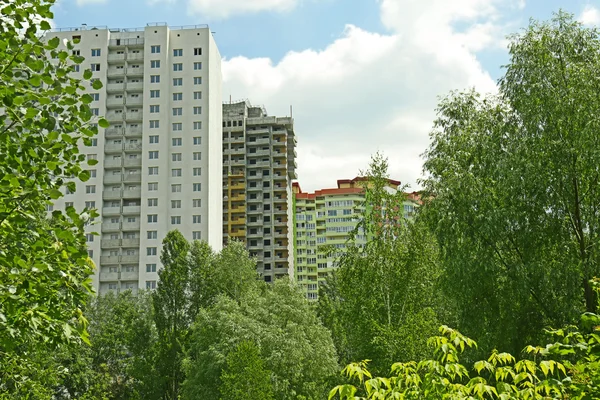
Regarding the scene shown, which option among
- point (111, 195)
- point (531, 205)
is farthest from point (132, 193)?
point (531, 205)

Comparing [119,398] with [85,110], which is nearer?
[85,110]

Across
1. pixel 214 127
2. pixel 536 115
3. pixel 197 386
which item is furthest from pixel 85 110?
pixel 214 127

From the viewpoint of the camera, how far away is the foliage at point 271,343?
1554 inches

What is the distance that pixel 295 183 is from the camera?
5433 inches

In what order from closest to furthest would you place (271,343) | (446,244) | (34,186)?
1. (34,186)
2. (446,244)
3. (271,343)

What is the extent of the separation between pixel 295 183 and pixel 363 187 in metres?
110

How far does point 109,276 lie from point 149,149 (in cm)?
1678

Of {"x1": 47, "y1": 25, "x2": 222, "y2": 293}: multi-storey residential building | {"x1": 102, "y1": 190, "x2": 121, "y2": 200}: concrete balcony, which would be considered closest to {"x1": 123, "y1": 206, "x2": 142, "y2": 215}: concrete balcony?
{"x1": 47, "y1": 25, "x2": 222, "y2": 293}: multi-storey residential building

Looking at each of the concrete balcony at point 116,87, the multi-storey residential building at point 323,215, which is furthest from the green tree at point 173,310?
the multi-storey residential building at point 323,215

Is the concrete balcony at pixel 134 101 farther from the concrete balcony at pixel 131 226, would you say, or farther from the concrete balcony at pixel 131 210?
the concrete balcony at pixel 131 226

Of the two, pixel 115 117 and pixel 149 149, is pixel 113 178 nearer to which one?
pixel 149 149

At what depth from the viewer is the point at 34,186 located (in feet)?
26.3

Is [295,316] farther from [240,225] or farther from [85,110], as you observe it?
[240,225]

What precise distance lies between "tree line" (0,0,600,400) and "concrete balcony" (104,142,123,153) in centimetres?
5522
